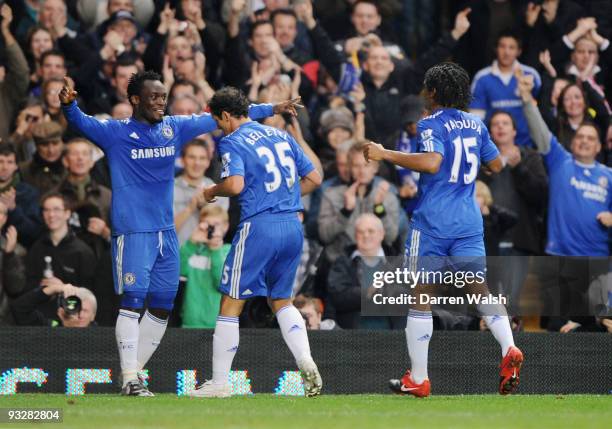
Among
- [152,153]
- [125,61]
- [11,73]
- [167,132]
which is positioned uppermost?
[125,61]

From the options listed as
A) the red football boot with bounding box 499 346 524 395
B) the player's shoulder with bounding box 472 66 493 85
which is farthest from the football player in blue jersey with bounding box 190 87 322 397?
the player's shoulder with bounding box 472 66 493 85

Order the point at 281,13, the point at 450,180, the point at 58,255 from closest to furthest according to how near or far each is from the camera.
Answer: the point at 450,180, the point at 58,255, the point at 281,13

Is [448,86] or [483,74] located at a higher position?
[483,74]

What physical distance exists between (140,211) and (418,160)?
219 cm

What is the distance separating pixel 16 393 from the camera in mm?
10375

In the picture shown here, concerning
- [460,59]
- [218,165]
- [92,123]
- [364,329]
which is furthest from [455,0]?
[92,123]

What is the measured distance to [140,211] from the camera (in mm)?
9414

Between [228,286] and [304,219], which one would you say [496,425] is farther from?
[304,219]

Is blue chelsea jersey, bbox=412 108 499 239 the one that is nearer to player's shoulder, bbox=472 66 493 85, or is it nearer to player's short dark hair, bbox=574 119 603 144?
player's short dark hair, bbox=574 119 603 144

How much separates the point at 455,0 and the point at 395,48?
1.89 metres

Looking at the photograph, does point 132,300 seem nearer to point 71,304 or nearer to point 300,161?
point 300,161

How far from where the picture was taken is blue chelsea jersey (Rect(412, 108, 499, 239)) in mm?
8938

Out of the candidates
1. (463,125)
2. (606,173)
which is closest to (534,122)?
(606,173)

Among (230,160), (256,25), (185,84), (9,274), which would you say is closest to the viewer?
A: (230,160)
